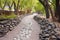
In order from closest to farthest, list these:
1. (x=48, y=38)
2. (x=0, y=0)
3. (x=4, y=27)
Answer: (x=48, y=38), (x=4, y=27), (x=0, y=0)

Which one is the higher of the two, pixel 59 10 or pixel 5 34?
pixel 59 10

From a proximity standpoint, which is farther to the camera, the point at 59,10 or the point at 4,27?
the point at 59,10

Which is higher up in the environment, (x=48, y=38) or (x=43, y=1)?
(x=43, y=1)

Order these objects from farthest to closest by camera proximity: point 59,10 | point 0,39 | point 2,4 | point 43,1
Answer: point 2,4 < point 43,1 < point 59,10 < point 0,39

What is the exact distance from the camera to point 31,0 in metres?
38.5

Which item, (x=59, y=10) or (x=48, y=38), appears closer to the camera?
(x=48, y=38)

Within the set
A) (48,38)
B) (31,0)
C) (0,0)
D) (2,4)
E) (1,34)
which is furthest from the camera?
(31,0)

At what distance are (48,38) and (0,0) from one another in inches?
984

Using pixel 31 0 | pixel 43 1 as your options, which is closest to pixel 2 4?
pixel 31 0

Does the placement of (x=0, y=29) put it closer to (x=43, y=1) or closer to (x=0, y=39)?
(x=0, y=39)

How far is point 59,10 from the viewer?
1345cm

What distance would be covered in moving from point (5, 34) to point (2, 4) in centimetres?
2351

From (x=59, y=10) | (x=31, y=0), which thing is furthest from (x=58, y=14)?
(x=31, y=0)

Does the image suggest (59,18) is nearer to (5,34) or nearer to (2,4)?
(5,34)
